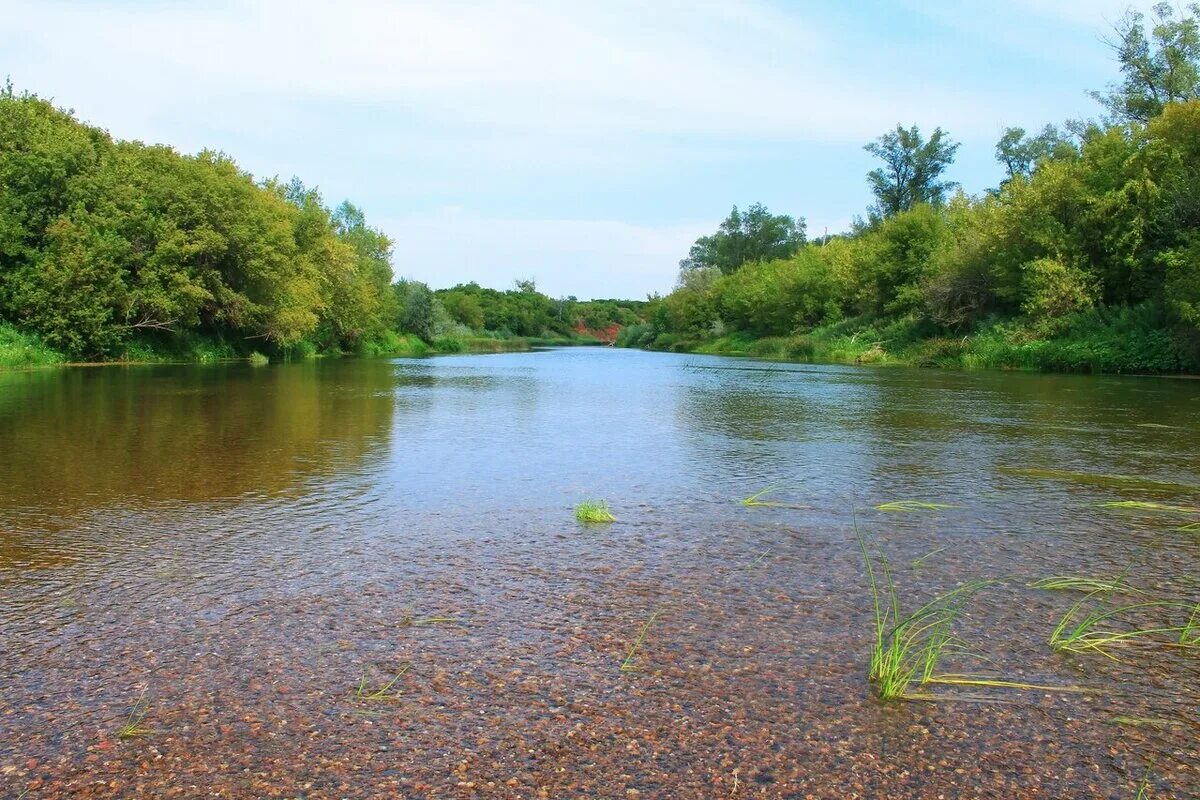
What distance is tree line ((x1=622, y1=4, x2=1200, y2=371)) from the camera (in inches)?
1280

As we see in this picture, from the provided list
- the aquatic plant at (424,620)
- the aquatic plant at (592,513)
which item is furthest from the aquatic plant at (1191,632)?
the aquatic plant at (592,513)

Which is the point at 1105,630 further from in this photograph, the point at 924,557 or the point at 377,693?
the point at 377,693

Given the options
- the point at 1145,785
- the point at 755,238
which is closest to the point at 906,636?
the point at 1145,785

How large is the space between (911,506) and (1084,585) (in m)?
2.51

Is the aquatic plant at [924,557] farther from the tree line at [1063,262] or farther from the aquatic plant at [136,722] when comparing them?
the tree line at [1063,262]

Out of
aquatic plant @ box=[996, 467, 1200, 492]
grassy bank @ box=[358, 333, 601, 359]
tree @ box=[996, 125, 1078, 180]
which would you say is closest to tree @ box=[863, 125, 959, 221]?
tree @ box=[996, 125, 1078, 180]

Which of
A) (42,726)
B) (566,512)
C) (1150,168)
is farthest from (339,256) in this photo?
(42,726)

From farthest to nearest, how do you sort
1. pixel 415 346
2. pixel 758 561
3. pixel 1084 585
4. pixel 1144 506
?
1. pixel 415 346
2. pixel 1144 506
3. pixel 758 561
4. pixel 1084 585

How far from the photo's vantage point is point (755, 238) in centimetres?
11662

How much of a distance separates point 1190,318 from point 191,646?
31377 millimetres

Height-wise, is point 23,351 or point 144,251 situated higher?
point 144,251

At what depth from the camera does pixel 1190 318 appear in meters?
27.3

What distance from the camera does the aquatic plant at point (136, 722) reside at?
3479 mm

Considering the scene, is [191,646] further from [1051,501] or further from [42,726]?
[1051,501]
